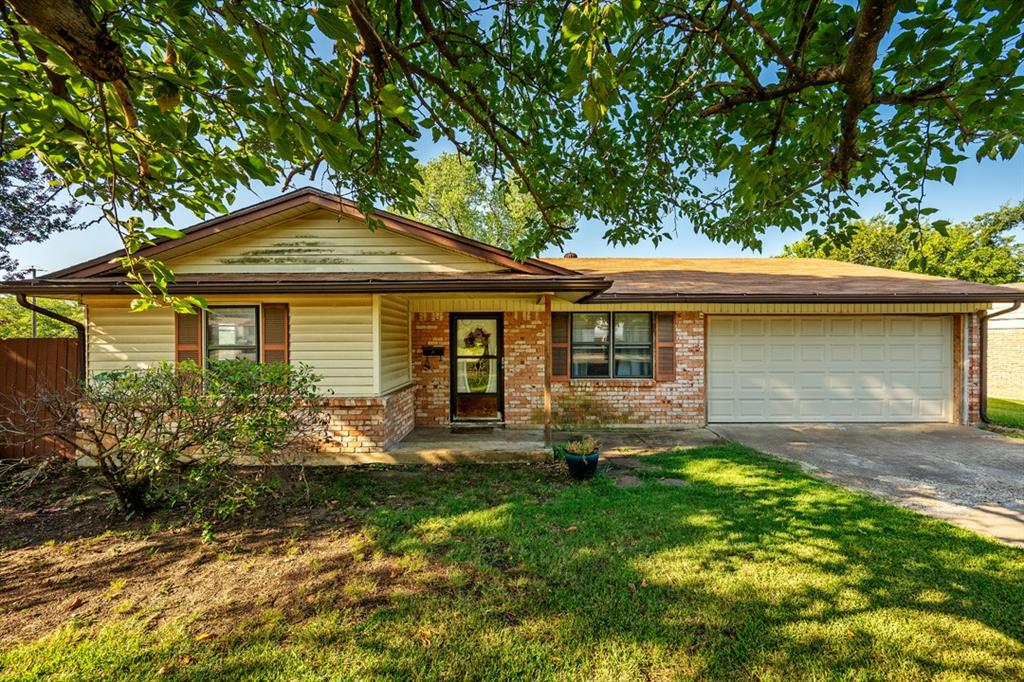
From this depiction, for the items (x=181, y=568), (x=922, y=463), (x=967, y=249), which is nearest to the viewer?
(x=181, y=568)

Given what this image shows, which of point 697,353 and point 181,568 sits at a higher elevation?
point 697,353

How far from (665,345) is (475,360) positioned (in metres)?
3.98

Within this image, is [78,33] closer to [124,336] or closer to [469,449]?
[469,449]

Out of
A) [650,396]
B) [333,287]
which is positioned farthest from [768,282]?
[333,287]

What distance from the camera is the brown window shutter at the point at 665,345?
338 inches

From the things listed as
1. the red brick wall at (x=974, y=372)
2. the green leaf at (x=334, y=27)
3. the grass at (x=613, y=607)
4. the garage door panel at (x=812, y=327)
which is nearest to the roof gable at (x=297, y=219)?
the grass at (x=613, y=607)

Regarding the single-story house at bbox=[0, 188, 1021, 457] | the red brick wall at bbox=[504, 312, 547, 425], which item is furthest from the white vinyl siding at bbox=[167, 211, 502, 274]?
the red brick wall at bbox=[504, 312, 547, 425]

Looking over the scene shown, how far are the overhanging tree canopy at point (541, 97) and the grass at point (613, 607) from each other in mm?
2624

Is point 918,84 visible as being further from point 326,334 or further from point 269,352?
point 269,352

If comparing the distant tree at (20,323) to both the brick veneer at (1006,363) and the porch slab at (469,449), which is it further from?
the brick veneer at (1006,363)

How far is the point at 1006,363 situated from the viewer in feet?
47.0

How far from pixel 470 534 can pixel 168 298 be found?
3.30 m

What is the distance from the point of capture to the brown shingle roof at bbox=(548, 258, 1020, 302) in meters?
7.94

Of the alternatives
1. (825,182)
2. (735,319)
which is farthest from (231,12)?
(735,319)
